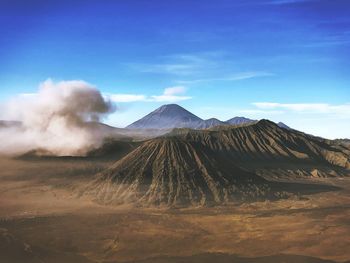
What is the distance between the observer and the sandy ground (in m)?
39.9

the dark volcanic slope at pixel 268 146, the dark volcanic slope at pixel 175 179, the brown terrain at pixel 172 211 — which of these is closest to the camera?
the brown terrain at pixel 172 211

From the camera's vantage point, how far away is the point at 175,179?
6850 cm

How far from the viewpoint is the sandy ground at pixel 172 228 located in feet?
131

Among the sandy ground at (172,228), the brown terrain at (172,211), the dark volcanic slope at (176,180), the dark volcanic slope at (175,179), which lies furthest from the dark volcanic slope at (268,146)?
the sandy ground at (172,228)

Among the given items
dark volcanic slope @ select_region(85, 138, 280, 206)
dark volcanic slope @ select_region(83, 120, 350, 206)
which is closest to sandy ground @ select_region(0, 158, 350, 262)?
dark volcanic slope @ select_region(83, 120, 350, 206)

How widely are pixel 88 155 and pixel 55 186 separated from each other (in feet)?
155

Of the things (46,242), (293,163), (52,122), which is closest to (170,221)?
(46,242)

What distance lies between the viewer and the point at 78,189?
238 feet

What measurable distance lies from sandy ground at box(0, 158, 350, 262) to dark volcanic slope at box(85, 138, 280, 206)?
4.12 metres

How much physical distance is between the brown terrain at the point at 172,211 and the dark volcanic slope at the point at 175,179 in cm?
17

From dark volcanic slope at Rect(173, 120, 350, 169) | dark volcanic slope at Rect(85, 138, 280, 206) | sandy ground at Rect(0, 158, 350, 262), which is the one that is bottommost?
sandy ground at Rect(0, 158, 350, 262)

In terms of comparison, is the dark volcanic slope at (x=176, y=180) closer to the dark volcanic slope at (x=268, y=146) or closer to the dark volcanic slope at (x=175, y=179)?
the dark volcanic slope at (x=175, y=179)

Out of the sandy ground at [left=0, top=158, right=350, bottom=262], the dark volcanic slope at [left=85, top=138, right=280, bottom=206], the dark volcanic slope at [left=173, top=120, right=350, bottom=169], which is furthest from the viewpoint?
the dark volcanic slope at [left=173, top=120, right=350, bottom=169]

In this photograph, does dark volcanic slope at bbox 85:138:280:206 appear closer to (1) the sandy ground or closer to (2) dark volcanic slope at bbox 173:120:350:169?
(1) the sandy ground
